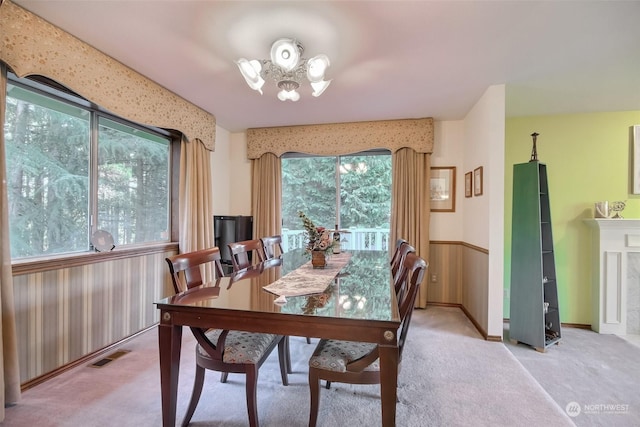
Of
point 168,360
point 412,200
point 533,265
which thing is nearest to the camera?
point 168,360

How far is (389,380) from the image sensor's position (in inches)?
48.1

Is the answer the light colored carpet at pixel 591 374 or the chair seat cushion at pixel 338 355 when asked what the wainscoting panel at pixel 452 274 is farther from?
the chair seat cushion at pixel 338 355

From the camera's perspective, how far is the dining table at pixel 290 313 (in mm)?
1197

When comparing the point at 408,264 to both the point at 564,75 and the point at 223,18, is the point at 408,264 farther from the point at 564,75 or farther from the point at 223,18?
the point at 564,75

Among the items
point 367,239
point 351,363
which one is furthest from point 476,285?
point 351,363

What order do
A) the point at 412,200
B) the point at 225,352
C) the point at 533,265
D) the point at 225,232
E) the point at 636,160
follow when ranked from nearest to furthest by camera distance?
the point at 225,352 → the point at 533,265 → the point at 636,160 → the point at 412,200 → the point at 225,232

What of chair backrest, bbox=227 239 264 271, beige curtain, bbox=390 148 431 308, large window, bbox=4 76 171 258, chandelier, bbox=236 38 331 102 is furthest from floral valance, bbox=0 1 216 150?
beige curtain, bbox=390 148 431 308

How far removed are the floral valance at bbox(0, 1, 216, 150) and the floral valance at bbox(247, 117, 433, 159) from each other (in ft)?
4.22

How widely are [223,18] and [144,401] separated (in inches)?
98.5

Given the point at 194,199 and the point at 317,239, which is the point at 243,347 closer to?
the point at 317,239

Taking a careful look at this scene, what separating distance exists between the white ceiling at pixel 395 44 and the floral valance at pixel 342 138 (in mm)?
630

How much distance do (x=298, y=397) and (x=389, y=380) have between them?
3.04 feet

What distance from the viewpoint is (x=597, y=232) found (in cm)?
324

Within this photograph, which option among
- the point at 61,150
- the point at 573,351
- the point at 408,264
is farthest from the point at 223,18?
the point at 573,351
